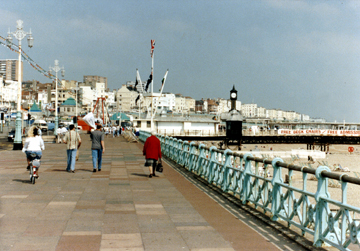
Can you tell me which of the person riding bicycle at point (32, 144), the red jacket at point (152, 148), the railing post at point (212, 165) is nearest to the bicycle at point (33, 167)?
the person riding bicycle at point (32, 144)

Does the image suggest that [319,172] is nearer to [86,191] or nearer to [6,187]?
[86,191]

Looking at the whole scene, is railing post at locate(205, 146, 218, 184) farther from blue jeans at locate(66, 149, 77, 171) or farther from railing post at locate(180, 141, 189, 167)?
blue jeans at locate(66, 149, 77, 171)

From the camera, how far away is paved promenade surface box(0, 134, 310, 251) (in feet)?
19.7

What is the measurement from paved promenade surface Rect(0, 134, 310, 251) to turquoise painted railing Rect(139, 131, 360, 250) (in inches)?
18.3

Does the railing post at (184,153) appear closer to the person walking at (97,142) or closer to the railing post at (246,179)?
the person walking at (97,142)

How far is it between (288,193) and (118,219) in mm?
3020

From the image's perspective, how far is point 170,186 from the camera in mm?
12023

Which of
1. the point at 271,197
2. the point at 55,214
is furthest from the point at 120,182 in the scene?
the point at 271,197

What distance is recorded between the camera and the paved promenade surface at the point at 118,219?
236 inches

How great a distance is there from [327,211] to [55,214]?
493cm

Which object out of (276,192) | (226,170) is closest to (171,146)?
(226,170)

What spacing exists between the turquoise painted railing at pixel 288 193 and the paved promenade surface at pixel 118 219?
18.3 inches

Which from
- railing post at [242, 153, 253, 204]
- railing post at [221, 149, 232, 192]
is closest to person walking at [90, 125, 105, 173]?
railing post at [221, 149, 232, 192]

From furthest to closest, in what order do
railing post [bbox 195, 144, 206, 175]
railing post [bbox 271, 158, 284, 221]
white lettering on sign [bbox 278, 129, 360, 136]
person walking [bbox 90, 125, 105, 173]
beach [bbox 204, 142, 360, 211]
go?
white lettering on sign [bbox 278, 129, 360, 136] → beach [bbox 204, 142, 360, 211] → person walking [bbox 90, 125, 105, 173] → railing post [bbox 195, 144, 206, 175] → railing post [bbox 271, 158, 284, 221]
